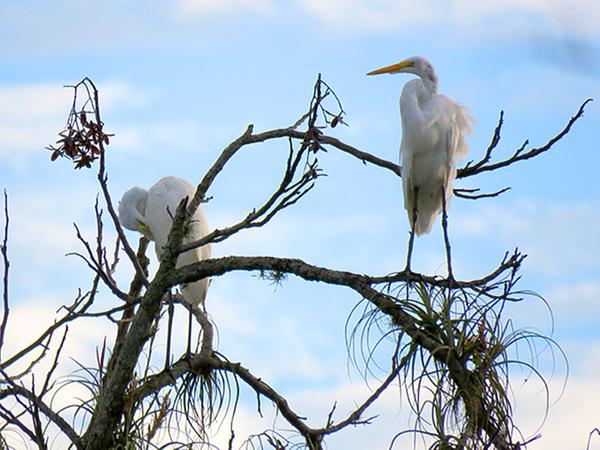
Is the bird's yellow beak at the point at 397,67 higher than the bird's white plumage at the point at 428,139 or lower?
higher

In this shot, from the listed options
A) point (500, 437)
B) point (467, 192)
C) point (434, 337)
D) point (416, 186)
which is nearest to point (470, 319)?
point (434, 337)

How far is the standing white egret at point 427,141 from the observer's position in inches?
247

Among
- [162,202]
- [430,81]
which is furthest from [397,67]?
[162,202]

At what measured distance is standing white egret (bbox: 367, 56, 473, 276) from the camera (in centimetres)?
627

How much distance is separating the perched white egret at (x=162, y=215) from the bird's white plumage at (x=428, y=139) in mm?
1609

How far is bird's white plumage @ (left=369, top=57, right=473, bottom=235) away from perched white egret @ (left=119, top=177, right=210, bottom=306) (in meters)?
1.61

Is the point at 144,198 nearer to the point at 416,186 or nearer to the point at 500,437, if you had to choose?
the point at 416,186

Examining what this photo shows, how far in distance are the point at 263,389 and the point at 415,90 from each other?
2.55m

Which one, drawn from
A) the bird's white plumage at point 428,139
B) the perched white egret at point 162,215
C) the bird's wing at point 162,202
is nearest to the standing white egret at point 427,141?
the bird's white plumage at point 428,139

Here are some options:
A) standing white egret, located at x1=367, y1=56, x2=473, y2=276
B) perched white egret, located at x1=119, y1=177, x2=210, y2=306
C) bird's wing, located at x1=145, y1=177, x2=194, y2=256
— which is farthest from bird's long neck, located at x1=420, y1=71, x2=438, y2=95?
bird's wing, located at x1=145, y1=177, x2=194, y2=256

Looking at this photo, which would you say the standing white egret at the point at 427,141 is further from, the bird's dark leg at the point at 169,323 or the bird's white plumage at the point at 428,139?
the bird's dark leg at the point at 169,323

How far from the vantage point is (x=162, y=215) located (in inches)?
286

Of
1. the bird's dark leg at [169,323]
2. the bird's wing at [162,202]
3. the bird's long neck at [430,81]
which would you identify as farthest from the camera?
the bird's wing at [162,202]

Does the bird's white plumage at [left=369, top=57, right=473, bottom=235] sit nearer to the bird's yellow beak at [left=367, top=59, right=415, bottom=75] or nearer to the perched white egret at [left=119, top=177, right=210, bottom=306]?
the bird's yellow beak at [left=367, top=59, right=415, bottom=75]
